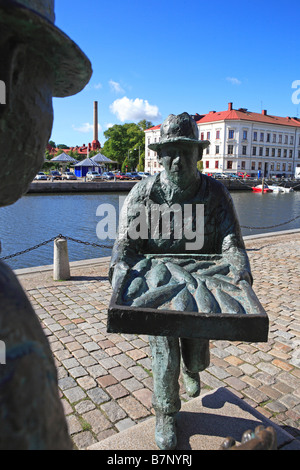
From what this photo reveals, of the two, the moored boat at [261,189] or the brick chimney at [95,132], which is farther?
the brick chimney at [95,132]

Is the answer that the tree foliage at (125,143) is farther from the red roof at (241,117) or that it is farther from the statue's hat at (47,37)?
the statue's hat at (47,37)

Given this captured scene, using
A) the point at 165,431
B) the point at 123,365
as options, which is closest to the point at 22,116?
the point at 165,431

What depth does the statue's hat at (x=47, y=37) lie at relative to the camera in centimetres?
87

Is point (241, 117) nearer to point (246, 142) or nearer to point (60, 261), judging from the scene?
point (246, 142)

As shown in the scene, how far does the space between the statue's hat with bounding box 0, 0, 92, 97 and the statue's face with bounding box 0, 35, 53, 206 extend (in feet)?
0.11

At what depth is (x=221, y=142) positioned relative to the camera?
61500 mm

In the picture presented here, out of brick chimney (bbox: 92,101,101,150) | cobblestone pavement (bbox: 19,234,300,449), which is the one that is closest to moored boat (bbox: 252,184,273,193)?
cobblestone pavement (bbox: 19,234,300,449)

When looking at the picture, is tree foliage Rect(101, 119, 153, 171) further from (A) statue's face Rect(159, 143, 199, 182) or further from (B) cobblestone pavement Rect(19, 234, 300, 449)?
(A) statue's face Rect(159, 143, 199, 182)

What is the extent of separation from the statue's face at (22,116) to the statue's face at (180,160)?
1.67 metres

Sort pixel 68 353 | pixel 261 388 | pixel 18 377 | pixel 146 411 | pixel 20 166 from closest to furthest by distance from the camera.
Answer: pixel 18 377 < pixel 20 166 < pixel 146 411 < pixel 261 388 < pixel 68 353

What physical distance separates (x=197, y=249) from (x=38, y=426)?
2222mm

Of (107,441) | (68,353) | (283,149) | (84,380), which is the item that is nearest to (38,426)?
(107,441)

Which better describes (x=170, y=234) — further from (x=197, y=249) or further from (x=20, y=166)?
(x=20, y=166)

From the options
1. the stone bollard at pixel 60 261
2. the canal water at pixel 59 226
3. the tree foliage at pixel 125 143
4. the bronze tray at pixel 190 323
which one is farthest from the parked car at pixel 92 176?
the bronze tray at pixel 190 323
